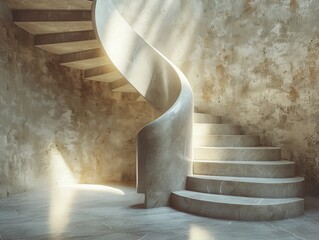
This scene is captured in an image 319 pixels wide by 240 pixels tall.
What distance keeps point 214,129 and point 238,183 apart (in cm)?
156

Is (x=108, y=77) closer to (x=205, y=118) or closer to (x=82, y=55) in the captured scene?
(x=82, y=55)

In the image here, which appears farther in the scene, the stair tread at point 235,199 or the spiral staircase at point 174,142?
the spiral staircase at point 174,142

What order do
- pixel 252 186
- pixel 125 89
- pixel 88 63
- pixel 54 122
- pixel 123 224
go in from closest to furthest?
pixel 123 224 → pixel 252 186 → pixel 88 63 → pixel 54 122 → pixel 125 89

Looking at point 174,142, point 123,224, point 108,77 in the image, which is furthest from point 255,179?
point 108,77

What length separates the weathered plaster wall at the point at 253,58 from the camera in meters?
5.06

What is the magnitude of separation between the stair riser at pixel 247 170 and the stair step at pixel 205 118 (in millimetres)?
1333

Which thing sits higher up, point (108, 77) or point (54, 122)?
point (108, 77)

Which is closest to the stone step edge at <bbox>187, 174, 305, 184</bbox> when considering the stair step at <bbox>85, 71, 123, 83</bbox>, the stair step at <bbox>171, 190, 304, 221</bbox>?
the stair step at <bbox>171, 190, 304, 221</bbox>

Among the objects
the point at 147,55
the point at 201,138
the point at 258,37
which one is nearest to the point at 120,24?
the point at 147,55

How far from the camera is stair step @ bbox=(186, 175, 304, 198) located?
12.3 ft

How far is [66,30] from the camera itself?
521 centimetres

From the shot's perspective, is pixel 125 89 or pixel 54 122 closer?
pixel 54 122

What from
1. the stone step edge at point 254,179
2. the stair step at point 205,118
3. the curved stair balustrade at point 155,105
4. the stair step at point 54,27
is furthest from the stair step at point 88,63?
the stone step edge at point 254,179

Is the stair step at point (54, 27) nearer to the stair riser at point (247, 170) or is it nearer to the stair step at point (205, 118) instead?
the stair step at point (205, 118)
